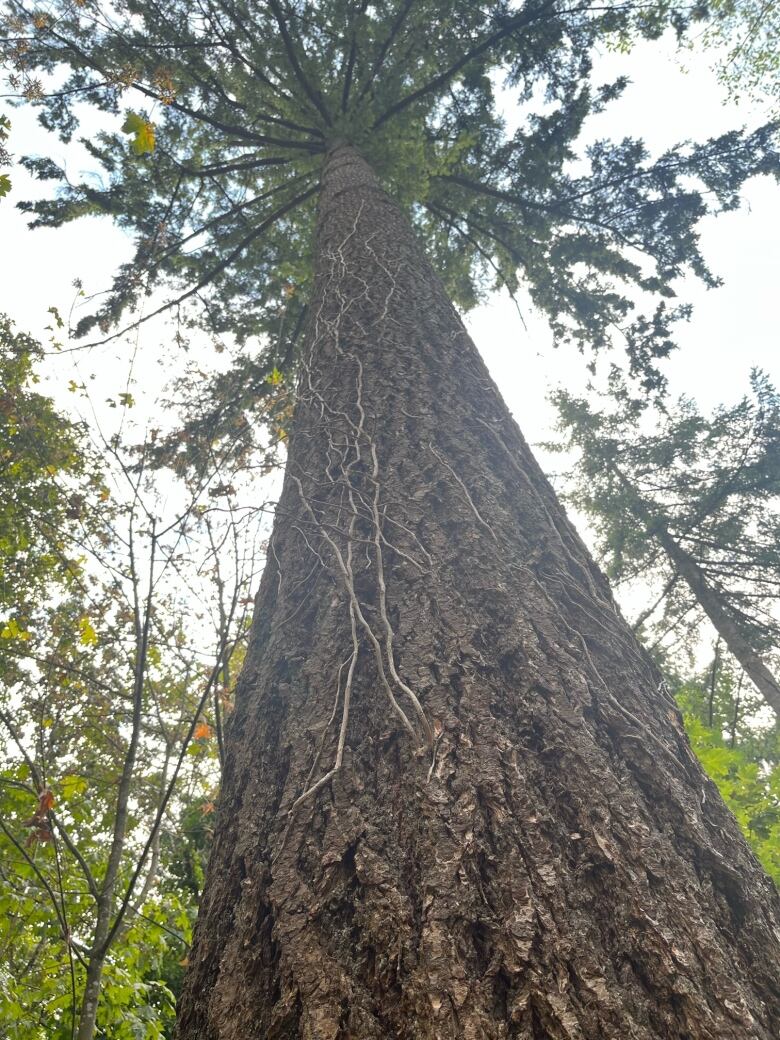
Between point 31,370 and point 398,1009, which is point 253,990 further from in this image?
point 31,370

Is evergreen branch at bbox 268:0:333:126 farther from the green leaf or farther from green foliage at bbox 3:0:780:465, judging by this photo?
the green leaf

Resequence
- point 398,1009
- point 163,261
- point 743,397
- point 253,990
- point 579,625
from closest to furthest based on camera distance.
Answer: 1. point 398,1009
2. point 253,990
3. point 579,625
4. point 163,261
5. point 743,397

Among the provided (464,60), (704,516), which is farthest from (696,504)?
(464,60)

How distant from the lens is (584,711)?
4.03 ft

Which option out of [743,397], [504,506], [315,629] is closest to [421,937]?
[315,629]

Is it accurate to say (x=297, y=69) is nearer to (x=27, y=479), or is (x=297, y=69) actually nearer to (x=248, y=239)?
(x=248, y=239)

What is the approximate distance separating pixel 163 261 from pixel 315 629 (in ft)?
18.8

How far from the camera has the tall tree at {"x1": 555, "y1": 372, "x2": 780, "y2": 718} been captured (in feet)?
24.8

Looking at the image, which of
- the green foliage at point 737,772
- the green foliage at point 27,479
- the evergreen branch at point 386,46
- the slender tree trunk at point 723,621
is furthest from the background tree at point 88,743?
the slender tree trunk at point 723,621

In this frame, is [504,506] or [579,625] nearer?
[579,625]

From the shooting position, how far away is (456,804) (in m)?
1.01

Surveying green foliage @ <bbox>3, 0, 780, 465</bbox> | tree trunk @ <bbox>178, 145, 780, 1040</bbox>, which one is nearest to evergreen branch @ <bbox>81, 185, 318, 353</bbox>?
green foliage @ <bbox>3, 0, 780, 465</bbox>

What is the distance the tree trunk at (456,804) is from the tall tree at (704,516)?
5.96 meters

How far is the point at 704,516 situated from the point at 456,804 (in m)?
7.87
